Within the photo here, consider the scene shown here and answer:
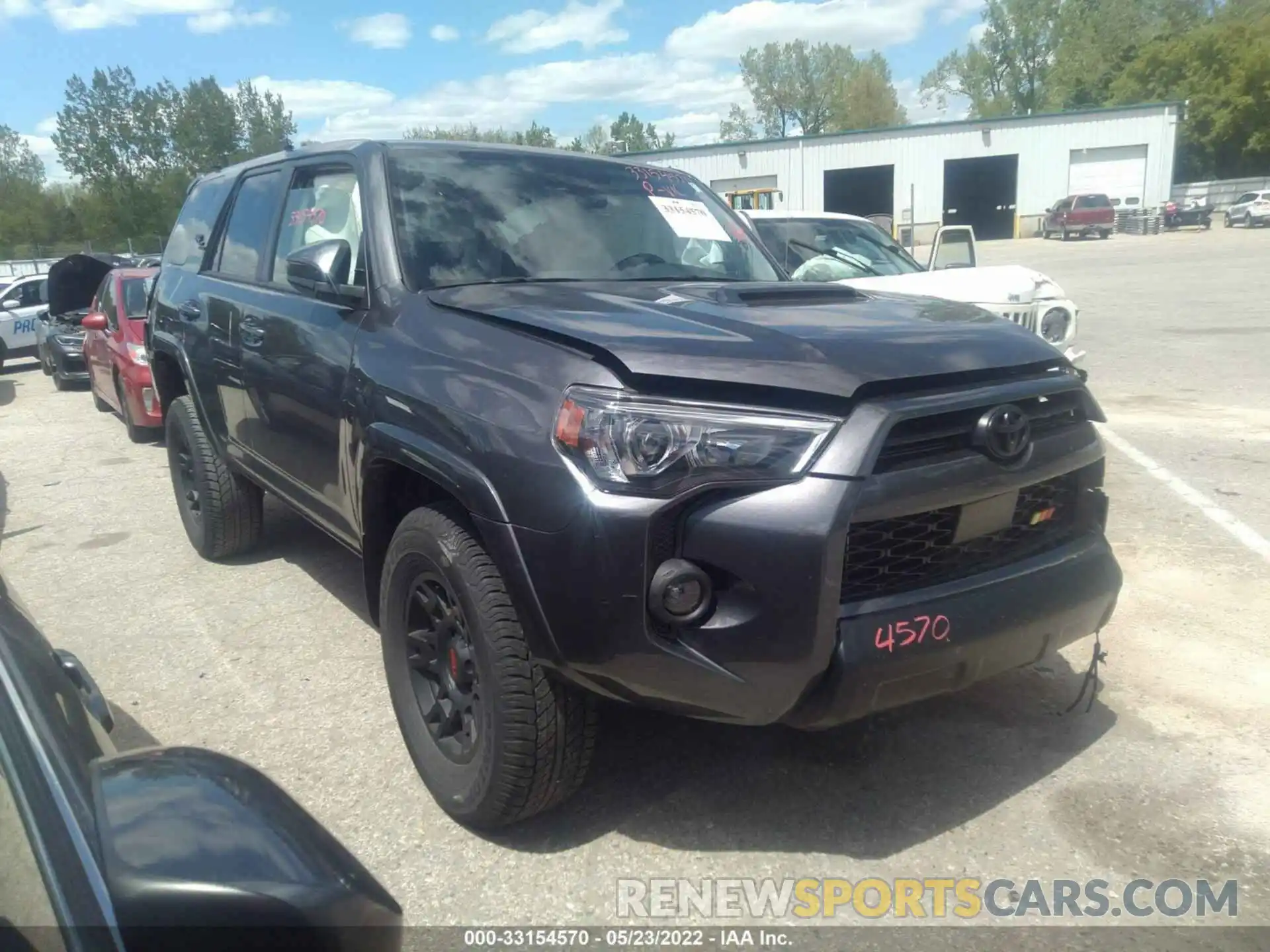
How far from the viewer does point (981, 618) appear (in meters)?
2.47

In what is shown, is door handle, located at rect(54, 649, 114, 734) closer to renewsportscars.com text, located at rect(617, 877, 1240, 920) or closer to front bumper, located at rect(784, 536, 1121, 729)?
renewsportscars.com text, located at rect(617, 877, 1240, 920)

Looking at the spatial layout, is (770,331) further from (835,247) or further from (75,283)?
(75,283)

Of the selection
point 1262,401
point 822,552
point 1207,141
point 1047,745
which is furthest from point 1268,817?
point 1207,141

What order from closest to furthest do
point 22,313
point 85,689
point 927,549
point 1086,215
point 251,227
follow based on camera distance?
point 85,689 < point 927,549 < point 251,227 < point 22,313 < point 1086,215

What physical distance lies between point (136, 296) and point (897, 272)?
6900 millimetres

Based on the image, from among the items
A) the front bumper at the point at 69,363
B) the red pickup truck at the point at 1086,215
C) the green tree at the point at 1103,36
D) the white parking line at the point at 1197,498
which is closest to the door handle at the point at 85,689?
the white parking line at the point at 1197,498

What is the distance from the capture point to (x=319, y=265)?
3.29 meters

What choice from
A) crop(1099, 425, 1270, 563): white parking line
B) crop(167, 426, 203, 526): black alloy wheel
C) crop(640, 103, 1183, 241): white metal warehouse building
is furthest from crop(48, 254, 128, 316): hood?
crop(640, 103, 1183, 241): white metal warehouse building

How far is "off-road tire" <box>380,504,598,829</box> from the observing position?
252 centimetres

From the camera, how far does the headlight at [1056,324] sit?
7.05 meters

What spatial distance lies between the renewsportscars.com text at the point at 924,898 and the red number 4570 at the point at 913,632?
704 millimetres

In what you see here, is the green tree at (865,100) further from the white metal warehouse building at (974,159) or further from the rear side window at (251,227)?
the rear side window at (251,227)

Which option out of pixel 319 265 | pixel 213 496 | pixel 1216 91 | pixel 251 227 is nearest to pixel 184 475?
pixel 213 496

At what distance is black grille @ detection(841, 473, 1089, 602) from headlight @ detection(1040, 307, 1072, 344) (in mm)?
4727
